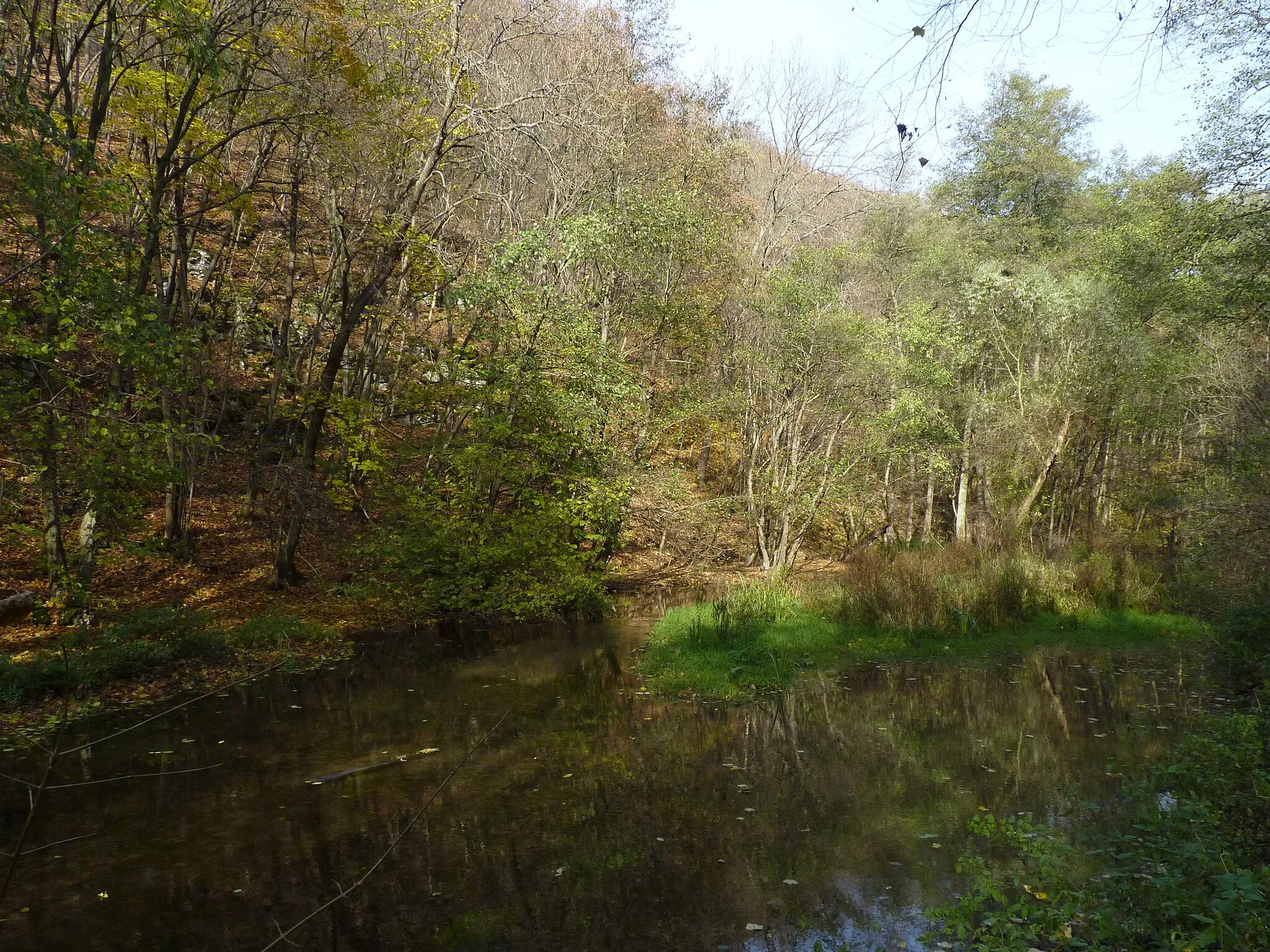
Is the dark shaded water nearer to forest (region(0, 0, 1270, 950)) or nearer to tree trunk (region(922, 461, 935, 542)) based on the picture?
forest (region(0, 0, 1270, 950))

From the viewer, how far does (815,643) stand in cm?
1201

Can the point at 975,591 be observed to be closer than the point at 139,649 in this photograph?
No

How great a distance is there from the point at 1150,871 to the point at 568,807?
4.09 metres

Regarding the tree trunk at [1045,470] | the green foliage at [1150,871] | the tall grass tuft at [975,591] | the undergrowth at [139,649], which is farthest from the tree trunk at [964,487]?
the undergrowth at [139,649]

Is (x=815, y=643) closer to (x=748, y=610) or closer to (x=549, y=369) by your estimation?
(x=748, y=610)

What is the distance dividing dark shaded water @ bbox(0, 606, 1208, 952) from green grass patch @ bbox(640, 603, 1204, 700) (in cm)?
65

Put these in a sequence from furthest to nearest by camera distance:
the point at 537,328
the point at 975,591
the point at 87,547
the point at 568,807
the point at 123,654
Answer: the point at 537,328
the point at 975,591
the point at 87,547
the point at 123,654
the point at 568,807

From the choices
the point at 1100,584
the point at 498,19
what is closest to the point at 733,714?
the point at 1100,584

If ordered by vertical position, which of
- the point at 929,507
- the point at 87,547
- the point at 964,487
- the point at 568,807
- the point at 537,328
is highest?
the point at 537,328

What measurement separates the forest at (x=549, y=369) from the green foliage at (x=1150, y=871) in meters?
0.15

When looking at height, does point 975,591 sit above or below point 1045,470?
below

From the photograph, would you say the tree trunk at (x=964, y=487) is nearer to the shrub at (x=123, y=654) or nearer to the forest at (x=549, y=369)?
the forest at (x=549, y=369)

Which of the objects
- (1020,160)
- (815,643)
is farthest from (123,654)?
(1020,160)

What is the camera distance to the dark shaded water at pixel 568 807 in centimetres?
471
